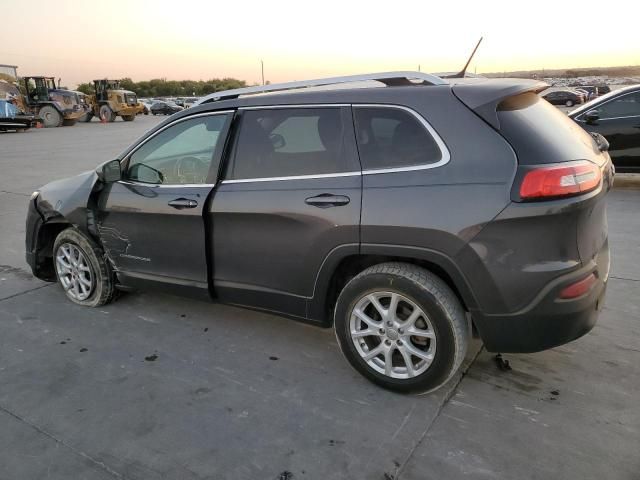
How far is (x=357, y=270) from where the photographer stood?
3078 mm

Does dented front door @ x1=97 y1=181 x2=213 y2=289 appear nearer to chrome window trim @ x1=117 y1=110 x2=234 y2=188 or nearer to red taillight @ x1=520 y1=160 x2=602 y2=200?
chrome window trim @ x1=117 y1=110 x2=234 y2=188

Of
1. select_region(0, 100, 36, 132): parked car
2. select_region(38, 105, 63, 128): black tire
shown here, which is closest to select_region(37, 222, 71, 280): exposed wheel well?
select_region(0, 100, 36, 132): parked car

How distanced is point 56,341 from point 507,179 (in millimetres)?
3214

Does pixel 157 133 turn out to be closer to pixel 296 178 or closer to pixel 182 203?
pixel 182 203

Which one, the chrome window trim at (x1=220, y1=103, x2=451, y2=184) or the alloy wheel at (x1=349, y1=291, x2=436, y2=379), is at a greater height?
the chrome window trim at (x1=220, y1=103, x2=451, y2=184)

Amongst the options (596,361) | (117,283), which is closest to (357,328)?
(596,361)

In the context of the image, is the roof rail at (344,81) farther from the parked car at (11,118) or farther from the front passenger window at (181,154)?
the parked car at (11,118)

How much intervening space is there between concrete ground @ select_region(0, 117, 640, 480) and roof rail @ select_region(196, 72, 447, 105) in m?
1.67

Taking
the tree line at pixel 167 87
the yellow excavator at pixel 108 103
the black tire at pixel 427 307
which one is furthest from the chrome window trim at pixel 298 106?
the tree line at pixel 167 87

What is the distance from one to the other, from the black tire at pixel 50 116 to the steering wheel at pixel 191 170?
30.3m

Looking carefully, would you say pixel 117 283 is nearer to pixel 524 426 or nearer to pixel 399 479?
pixel 399 479

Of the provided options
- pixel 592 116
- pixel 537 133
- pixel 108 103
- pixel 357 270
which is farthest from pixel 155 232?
pixel 108 103

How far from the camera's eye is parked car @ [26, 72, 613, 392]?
246 cm

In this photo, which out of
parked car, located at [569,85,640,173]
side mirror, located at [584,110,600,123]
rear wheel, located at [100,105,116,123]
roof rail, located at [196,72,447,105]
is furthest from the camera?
rear wheel, located at [100,105,116,123]
